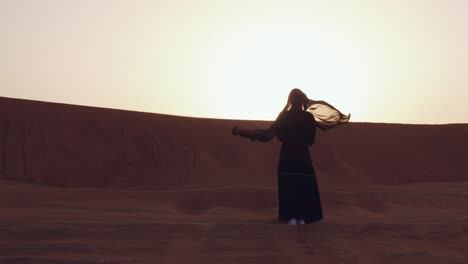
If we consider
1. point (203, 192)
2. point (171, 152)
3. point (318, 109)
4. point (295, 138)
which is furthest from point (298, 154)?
point (171, 152)

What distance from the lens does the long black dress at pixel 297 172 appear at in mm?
7793

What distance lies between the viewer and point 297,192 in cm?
782

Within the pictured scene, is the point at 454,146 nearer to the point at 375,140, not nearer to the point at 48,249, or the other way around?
the point at 375,140

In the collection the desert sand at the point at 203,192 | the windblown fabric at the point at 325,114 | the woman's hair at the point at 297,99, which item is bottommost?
the desert sand at the point at 203,192

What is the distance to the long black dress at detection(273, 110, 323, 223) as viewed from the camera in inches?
307

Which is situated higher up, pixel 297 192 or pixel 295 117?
pixel 295 117

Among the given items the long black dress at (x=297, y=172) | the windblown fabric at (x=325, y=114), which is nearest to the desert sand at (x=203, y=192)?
the long black dress at (x=297, y=172)

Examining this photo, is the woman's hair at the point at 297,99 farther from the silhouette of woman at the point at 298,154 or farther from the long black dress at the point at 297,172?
the long black dress at the point at 297,172

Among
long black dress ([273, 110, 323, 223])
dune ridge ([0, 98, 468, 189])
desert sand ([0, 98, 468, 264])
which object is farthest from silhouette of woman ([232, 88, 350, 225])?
dune ridge ([0, 98, 468, 189])

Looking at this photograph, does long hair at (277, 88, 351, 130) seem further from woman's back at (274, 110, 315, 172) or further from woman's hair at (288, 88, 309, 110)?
woman's back at (274, 110, 315, 172)

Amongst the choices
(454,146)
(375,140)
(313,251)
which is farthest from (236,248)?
(454,146)

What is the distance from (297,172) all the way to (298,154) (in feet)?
0.84

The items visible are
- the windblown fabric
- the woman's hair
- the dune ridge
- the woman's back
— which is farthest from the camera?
the dune ridge

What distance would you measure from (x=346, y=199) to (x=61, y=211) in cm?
624
